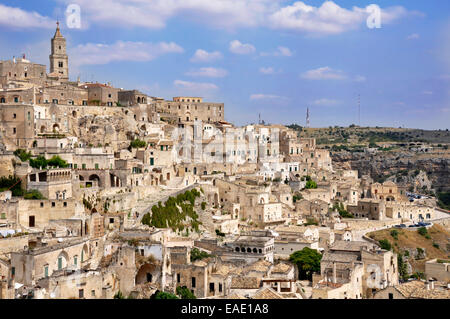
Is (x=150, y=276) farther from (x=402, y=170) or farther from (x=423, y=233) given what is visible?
(x=402, y=170)

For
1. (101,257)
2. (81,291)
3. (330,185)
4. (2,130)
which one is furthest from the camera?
(330,185)

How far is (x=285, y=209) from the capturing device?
38.4 meters

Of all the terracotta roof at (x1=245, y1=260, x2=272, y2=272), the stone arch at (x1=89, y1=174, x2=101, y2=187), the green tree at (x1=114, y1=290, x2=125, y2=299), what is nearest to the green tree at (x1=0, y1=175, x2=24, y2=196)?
the stone arch at (x1=89, y1=174, x2=101, y2=187)

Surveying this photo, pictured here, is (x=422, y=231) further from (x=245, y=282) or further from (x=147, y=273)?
(x=147, y=273)

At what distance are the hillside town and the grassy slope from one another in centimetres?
16

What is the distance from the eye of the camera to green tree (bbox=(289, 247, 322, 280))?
2755 cm

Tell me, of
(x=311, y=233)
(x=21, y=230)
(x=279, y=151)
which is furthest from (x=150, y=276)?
(x=279, y=151)

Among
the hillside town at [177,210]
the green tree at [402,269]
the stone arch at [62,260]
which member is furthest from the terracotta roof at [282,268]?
the green tree at [402,269]

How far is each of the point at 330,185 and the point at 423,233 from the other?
750 cm

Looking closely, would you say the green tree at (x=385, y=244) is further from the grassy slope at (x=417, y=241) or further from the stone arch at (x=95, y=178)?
the stone arch at (x=95, y=178)

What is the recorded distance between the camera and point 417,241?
40938 mm

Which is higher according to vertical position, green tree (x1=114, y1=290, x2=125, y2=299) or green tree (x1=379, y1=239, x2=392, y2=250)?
green tree (x1=114, y1=290, x2=125, y2=299)

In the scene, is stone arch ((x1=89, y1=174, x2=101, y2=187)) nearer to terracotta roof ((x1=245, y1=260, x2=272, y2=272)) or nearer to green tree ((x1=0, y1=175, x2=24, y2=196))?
green tree ((x1=0, y1=175, x2=24, y2=196))

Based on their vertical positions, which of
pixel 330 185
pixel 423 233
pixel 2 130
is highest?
pixel 2 130
